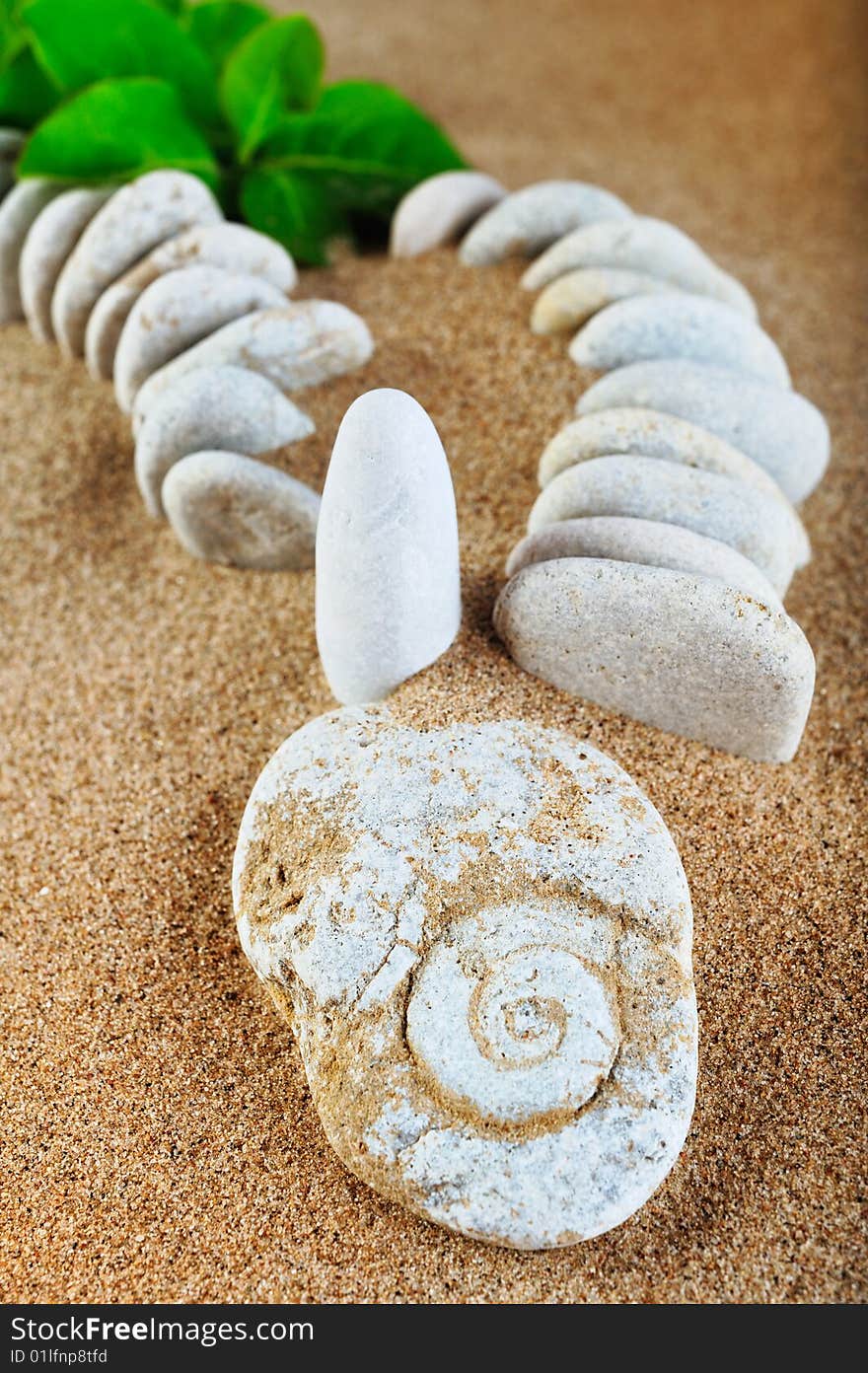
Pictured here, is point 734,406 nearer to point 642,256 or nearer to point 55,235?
point 642,256

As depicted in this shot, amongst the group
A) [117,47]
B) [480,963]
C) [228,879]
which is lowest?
[228,879]

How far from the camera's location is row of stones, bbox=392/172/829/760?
55.3 inches

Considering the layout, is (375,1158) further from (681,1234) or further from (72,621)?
(72,621)

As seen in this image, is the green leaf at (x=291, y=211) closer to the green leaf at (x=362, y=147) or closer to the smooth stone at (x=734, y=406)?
the green leaf at (x=362, y=147)

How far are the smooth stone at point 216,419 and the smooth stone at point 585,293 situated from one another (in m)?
0.44

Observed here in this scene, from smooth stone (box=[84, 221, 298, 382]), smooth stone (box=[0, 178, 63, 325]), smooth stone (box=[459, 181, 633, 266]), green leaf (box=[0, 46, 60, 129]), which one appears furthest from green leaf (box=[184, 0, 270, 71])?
smooth stone (box=[459, 181, 633, 266])

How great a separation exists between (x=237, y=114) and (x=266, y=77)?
9 cm

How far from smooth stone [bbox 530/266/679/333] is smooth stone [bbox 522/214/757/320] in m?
0.03

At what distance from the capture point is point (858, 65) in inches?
125

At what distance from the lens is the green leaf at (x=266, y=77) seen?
2221 millimetres

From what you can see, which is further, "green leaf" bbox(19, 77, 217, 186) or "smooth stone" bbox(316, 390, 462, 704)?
"green leaf" bbox(19, 77, 217, 186)

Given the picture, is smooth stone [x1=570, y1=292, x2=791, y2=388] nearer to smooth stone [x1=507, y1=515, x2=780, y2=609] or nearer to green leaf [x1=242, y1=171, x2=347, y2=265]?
smooth stone [x1=507, y1=515, x2=780, y2=609]

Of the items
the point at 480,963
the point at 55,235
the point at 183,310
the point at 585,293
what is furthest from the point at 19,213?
the point at 480,963

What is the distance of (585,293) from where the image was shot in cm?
191
